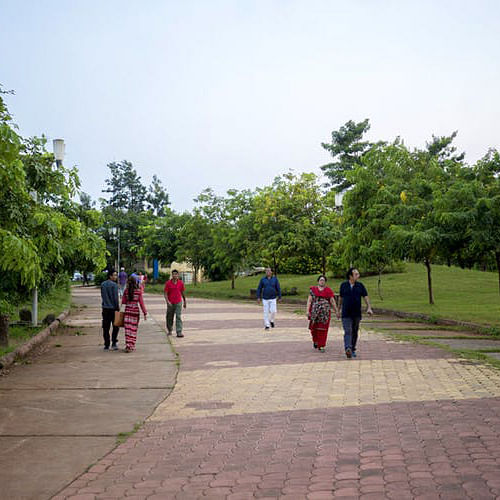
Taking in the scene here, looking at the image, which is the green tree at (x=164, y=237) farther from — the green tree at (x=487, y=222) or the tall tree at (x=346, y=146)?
the green tree at (x=487, y=222)

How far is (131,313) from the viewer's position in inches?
567

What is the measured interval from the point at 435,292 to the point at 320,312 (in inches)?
959

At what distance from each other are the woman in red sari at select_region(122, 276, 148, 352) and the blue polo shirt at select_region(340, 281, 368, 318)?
13.8 feet

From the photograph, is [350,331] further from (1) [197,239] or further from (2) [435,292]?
(1) [197,239]

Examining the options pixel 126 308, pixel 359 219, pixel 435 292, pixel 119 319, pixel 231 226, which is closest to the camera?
pixel 119 319

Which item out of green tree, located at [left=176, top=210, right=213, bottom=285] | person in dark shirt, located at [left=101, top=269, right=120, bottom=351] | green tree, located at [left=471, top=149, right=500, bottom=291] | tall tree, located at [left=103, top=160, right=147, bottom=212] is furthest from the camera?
tall tree, located at [left=103, top=160, right=147, bottom=212]

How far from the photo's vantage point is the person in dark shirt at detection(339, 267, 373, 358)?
1241 cm

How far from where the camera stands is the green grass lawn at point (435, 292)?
23469 mm

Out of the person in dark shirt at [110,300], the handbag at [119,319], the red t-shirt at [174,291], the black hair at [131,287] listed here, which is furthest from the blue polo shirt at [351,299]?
the red t-shirt at [174,291]

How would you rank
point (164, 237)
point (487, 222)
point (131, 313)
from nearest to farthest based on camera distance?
1. point (131, 313)
2. point (487, 222)
3. point (164, 237)

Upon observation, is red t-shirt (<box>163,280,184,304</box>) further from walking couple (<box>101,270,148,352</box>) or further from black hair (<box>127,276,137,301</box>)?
black hair (<box>127,276,137,301</box>)

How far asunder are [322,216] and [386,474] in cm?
3376

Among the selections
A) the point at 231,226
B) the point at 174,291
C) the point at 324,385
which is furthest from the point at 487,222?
the point at 231,226

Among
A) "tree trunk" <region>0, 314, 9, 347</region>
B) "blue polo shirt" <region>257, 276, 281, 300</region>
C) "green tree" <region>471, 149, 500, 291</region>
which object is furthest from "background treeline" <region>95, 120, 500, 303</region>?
"tree trunk" <region>0, 314, 9, 347</region>
